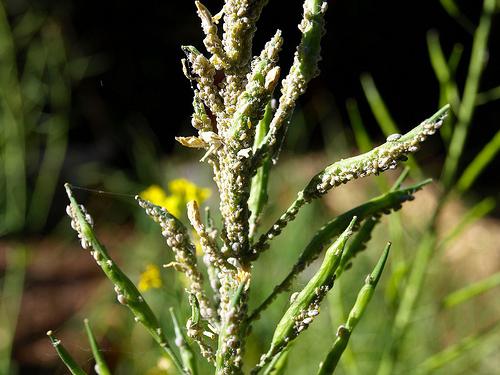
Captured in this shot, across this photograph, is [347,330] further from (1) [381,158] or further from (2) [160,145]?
(2) [160,145]

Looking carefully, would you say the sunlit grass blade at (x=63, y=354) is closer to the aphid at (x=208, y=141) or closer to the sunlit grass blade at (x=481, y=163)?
the aphid at (x=208, y=141)

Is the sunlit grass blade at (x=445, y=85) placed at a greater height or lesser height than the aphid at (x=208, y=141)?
greater

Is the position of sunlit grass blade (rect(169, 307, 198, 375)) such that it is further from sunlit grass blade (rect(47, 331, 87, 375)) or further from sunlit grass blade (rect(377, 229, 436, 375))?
sunlit grass blade (rect(377, 229, 436, 375))

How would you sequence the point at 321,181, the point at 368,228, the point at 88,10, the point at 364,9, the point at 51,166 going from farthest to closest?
the point at 364,9
the point at 88,10
the point at 51,166
the point at 368,228
the point at 321,181

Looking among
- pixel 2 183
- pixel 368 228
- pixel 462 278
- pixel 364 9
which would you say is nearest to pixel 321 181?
pixel 368 228

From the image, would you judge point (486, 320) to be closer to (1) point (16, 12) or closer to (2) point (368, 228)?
(2) point (368, 228)

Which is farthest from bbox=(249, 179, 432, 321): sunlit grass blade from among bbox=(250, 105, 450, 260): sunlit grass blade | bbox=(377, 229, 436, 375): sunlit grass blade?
bbox=(377, 229, 436, 375): sunlit grass blade

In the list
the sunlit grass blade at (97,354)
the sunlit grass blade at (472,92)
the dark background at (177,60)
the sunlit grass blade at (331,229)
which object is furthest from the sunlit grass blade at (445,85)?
the dark background at (177,60)
